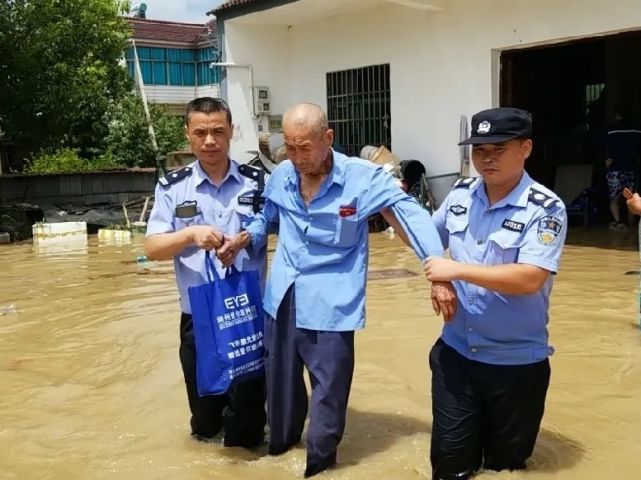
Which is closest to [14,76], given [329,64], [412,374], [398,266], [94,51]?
[94,51]

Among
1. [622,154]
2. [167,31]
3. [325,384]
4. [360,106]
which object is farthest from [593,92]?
[167,31]

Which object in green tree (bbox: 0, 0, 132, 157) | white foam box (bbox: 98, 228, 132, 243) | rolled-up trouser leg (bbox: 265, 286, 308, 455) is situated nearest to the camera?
rolled-up trouser leg (bbox: 265, 286, 308, 455)

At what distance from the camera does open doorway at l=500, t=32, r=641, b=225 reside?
40.2 ft

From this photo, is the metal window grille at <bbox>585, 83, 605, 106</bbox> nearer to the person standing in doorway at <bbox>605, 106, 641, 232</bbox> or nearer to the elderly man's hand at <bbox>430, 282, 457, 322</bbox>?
the person standing in doorway at <bbox>605, 106, 641, 232</bbox>

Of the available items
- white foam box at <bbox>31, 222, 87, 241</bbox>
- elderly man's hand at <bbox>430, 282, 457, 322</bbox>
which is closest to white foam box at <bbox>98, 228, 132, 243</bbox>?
white foam box at <bbox>31, 222, 87, 241</bbox>

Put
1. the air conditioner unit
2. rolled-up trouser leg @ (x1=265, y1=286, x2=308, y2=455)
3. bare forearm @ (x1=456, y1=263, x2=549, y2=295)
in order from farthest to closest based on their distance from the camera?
1. the air conditioner unit
2. rolled-up trouser leg @ (x1=265, y1=286, x2=308, y2=455)
3. bare forearm @ (x1=456, y1=263, x2=549, y2=295)

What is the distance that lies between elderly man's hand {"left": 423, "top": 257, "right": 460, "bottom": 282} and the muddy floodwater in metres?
0.83

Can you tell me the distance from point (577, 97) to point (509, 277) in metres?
12.0

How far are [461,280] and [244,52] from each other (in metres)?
12.3

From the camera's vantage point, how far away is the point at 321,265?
10.2ft

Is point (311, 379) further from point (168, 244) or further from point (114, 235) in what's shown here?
point (114, 235)

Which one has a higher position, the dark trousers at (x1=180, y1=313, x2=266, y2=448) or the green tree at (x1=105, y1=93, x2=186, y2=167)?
the green tree at (x1=105, y1=93, x2=186, y2=167)

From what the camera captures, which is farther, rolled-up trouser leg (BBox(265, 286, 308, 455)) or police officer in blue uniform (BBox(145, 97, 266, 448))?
police officer in blue uniform (BBox(145, 97, 266, 448))

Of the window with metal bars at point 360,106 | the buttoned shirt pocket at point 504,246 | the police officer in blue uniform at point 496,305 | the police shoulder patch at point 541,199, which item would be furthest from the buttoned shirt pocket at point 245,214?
the window with metal bars at point 360,106
